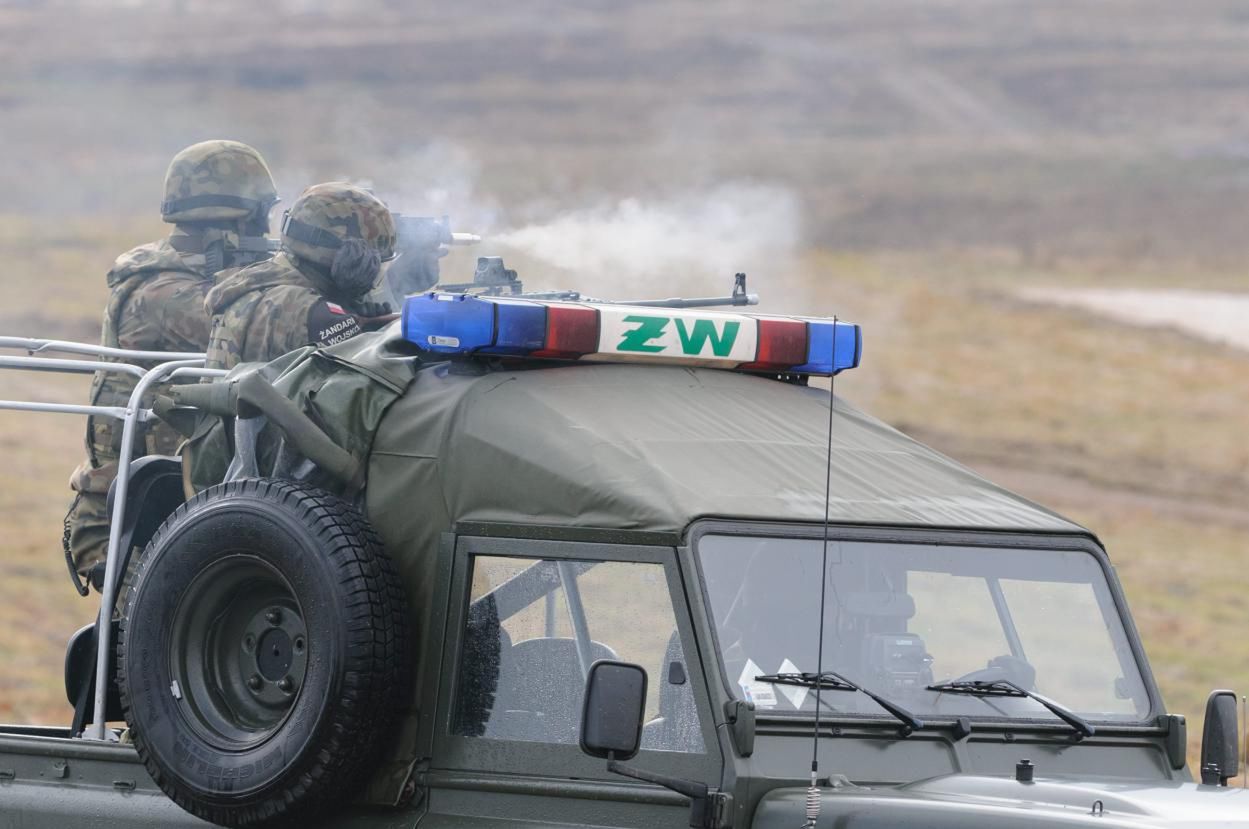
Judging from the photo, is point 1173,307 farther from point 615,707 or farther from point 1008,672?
point 615,707

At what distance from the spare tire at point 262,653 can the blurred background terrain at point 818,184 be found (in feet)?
9.60

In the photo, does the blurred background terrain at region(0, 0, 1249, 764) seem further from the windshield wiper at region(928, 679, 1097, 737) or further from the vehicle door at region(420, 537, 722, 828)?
the windshield wiper at region(928, 679, 1097, 737)

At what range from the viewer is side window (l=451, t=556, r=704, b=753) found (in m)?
5.11

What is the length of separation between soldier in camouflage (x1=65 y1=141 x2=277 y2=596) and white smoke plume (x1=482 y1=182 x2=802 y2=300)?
3.12 ft

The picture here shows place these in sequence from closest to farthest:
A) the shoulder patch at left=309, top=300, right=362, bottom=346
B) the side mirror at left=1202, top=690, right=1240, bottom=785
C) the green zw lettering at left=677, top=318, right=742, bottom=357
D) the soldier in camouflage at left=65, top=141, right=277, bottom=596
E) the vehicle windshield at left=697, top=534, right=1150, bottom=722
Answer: the vehicle windshield at left=697, top=534, right=1150, bottom=722, the side mirror at left=1202, top=690, right=1240, bottom=785, the green zw lettering at left=677, top=318, right=742, bottom=357, the shoulder patch at left=309, top=300, right=362, bottom=346, the soldier in camouflage at left=65, top=141, right=277, bottom=596

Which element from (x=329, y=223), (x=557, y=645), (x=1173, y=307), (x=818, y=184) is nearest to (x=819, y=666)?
(x=557, y=645)

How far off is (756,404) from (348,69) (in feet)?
126

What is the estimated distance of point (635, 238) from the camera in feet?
27.1

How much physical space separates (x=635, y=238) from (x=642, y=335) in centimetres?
234

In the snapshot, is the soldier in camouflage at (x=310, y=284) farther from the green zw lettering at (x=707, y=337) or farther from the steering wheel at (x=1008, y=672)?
the steering wheel at (x=1008, y=672)

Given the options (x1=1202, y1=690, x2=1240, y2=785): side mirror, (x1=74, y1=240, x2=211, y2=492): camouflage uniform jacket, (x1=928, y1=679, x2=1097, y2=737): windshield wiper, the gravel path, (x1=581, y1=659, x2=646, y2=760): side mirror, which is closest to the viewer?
(x1=581, y1=659, x2=646, y2=760): side mirror

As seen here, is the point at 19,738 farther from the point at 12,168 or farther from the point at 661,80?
the point at 661,80

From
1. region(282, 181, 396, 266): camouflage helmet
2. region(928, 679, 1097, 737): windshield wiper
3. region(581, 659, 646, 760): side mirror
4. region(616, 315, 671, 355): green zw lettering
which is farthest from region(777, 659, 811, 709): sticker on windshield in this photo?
region(282, 181, 396, 266): camouflage helmet

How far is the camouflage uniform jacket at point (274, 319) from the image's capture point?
6.85 m
